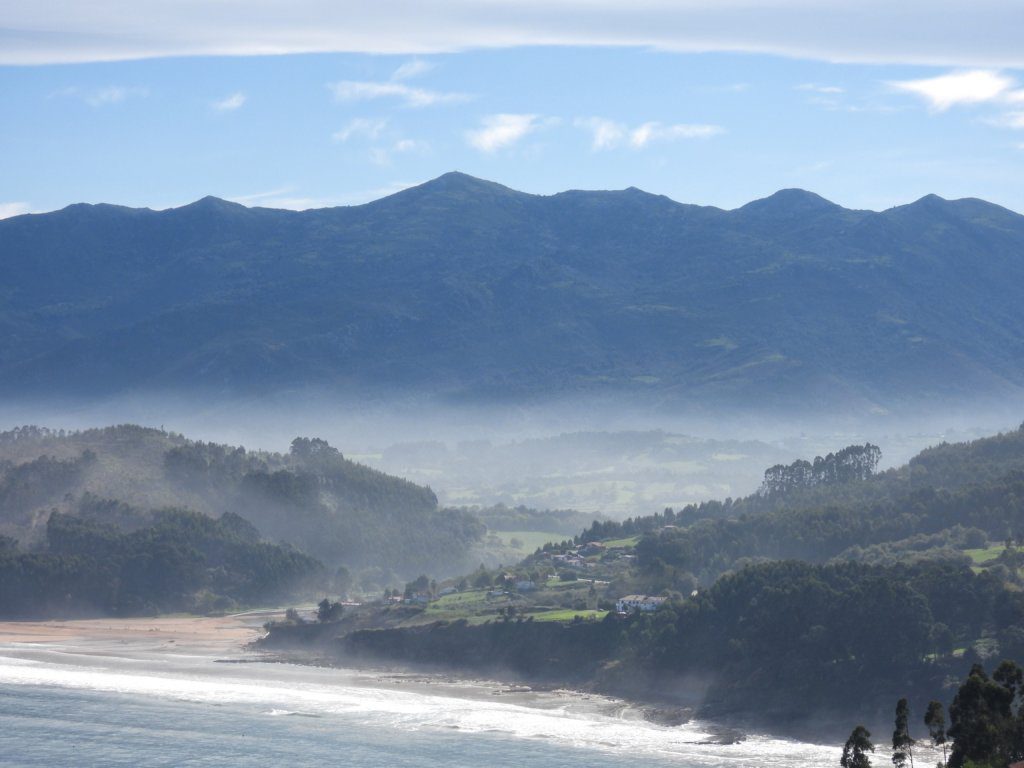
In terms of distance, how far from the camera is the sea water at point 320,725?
72.2 metres

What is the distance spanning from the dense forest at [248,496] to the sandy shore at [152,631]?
21.2m

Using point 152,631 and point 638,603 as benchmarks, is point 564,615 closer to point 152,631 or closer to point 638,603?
point 638,603

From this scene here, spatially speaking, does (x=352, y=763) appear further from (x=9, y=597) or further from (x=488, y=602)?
(x=9, y=597)

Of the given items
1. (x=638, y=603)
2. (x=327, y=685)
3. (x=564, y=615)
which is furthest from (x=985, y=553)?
(x=327, y=685)

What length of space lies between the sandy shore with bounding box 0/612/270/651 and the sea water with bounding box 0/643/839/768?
1241cm

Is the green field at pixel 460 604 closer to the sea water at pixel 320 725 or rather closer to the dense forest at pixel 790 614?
the dense forest at pixel 790 614

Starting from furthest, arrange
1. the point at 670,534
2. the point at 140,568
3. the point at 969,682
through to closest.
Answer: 1. the point at 140,568
2. the point at 670,534
3. the point at 969,682

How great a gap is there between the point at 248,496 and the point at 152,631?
42341mm

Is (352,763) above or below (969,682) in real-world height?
below

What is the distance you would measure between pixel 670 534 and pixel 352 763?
5200 cm

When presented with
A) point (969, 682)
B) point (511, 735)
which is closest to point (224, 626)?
point (511, 735)

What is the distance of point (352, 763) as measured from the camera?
70938 mm

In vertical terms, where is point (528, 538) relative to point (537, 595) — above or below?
above

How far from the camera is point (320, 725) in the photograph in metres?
79.8
